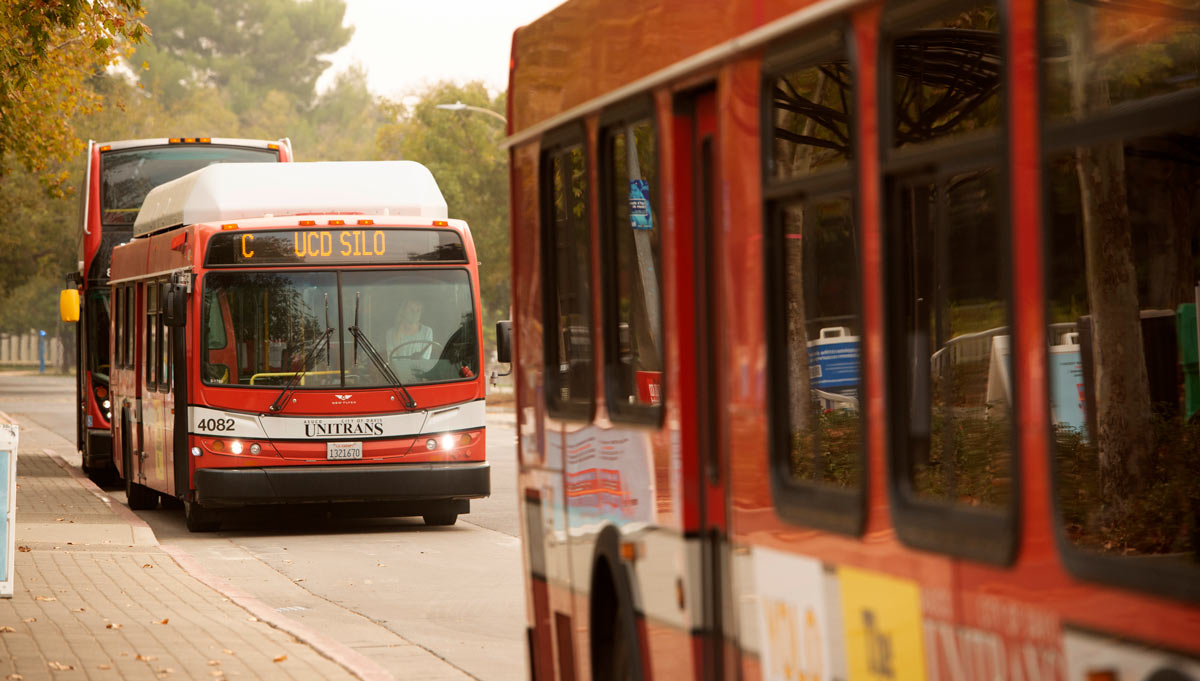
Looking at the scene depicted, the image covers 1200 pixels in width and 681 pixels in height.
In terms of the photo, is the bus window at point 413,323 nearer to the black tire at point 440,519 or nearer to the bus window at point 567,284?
the black tire at point 440,519

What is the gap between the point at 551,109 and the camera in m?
6.72

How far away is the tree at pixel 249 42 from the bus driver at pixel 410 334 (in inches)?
3599

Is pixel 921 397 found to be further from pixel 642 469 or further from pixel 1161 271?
pixel 1161 271

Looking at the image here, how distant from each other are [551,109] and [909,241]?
2.69 m

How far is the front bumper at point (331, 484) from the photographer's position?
16.1 m

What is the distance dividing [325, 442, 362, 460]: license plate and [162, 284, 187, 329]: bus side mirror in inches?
68.6

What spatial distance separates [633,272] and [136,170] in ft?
65.5

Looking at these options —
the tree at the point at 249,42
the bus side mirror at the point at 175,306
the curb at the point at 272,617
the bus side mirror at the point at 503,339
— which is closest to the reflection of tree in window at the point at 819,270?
the curb at the point at 272,617

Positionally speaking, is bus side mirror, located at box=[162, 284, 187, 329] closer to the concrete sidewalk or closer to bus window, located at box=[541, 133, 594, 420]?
the concrete sidewalk

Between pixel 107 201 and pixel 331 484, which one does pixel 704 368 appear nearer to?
pixel 331 484

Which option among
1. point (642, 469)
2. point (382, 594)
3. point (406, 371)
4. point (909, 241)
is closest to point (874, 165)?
point (909, 241)

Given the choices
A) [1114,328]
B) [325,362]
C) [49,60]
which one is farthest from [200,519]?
[1114,328]

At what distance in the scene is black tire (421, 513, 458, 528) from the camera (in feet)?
56.6

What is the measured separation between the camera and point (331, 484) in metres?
16.2
